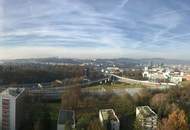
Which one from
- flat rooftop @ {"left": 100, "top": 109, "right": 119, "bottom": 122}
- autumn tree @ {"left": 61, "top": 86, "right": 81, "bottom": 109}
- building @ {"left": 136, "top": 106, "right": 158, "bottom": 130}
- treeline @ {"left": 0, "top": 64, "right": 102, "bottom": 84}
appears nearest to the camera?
building @ {"left": 136, "top": 106, "right": 158, "bottom": 130}

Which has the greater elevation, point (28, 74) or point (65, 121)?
point (28, 74)

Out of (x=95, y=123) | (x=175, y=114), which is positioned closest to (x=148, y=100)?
(x=175, y=114)

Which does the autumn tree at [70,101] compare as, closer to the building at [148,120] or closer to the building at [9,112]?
the building at [9,112]

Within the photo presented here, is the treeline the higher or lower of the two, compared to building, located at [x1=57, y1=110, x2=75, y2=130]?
higher

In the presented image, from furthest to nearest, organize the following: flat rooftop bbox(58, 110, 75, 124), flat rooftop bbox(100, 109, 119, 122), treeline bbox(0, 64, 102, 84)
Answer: treeline bbox(0, 64, 102, 84) → flat rooftop bbox(100, 109, 119, 122) → flat rooftop bbox(58, 110, 75, 124)

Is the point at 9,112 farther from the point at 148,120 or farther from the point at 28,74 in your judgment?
the point at 28,74

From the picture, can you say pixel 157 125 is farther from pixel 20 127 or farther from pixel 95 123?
pixel 20 127

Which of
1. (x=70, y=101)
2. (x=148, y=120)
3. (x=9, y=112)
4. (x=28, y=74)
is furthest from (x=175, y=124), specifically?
(x=28, y=74)

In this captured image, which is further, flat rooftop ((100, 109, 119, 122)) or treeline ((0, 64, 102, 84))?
treeline ((0, 64, 102, 84))

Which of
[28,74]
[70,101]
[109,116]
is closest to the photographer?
[109,116]

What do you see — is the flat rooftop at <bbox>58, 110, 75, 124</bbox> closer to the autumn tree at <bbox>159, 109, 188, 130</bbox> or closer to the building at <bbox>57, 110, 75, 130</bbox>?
the building at <bbox>57, 110, 75, 130</bbox>

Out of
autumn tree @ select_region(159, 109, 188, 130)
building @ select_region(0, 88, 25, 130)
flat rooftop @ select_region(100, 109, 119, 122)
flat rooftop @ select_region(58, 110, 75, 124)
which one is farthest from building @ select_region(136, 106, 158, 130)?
building @ select_region(0, 88, 25, 130)
